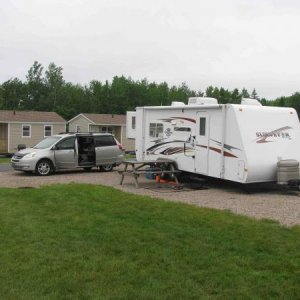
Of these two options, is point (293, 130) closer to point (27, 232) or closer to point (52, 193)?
point (52, 193)

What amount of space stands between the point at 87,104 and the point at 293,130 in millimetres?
55499

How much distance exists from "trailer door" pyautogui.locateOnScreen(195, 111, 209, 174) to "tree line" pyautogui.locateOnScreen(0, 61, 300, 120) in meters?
50.2

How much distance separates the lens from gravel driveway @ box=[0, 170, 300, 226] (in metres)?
10.1

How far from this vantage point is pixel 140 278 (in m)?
5.35

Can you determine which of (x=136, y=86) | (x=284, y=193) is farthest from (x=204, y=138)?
(x=136, y=86)

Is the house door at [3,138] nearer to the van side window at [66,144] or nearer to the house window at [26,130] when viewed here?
the house window at [26,130]

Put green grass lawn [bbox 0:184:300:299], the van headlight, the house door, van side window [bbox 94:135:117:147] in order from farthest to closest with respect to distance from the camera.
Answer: the house door, van side window [bbox 94:135:117:147], the van headlight, green grass lawn [bbox 0:184:300:299]

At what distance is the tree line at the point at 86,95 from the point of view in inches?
2589

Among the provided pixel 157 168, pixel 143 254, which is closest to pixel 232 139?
pixel 157 168

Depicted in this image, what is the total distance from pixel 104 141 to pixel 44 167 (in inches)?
112

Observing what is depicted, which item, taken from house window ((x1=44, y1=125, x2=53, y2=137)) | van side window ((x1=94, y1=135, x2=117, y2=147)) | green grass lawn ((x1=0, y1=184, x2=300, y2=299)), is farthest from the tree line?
green grass lawn ((x1=0, y1=184, x2=300, y2=299))

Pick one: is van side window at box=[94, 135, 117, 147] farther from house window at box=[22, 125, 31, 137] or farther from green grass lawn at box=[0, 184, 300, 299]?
house window at box=[22, 125, 31, 137]

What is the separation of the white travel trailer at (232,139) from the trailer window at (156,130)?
0.49 metres

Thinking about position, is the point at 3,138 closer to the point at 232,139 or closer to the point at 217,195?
the point at 232,139
